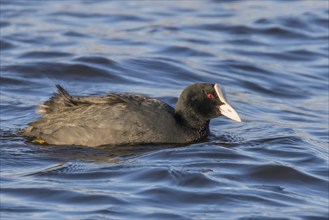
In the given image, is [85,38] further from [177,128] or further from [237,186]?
[237,186]

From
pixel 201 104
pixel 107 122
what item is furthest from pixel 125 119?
pixel 201 104

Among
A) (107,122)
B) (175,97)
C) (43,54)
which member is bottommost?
(175,97)

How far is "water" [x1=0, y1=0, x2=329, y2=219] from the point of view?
33.4 ft

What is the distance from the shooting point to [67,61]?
664 inches

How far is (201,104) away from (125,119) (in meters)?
1.11

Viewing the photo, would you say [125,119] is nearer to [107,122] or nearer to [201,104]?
[107,122]

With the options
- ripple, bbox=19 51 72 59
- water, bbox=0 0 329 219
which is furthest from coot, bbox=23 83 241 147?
ripple, bbox=19 51 72 59

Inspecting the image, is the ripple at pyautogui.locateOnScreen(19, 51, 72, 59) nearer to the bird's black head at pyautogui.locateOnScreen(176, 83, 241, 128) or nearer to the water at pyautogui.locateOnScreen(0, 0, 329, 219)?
the water at pyautogui.locateOnScreen(0, 0, 329, 219)

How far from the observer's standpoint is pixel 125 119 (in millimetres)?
12008

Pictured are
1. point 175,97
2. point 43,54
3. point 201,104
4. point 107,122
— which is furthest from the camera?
point 43,54

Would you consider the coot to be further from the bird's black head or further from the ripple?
the ripple

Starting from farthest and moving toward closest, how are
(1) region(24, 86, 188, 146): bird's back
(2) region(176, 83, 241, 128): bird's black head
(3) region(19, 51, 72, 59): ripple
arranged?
(3) region(19, 51, 72, 59): ripple
(2) region(176, 83, 241, 128): bird's black head
(1) region(24, 86, 188, 146): bird's back

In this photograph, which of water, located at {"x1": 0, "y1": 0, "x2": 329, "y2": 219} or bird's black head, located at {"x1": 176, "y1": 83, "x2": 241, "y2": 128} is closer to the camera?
water, located at {"x1": 0, "y1": 0, "x2": 329, "y2": 219}

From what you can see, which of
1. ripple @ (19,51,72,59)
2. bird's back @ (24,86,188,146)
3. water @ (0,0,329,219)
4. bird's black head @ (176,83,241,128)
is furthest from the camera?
ripple @ (19,51,72,59)
